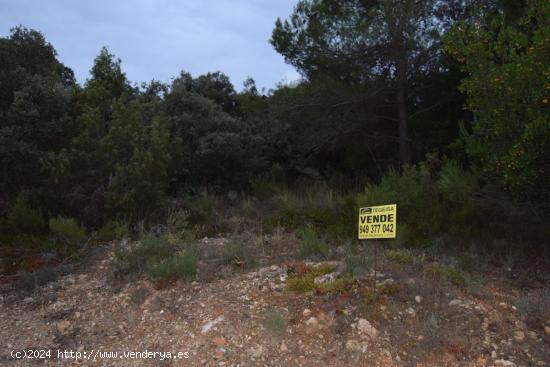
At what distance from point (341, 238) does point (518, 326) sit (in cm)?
366

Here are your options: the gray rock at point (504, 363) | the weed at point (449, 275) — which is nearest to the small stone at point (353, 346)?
the gray rock at point (504, 363)

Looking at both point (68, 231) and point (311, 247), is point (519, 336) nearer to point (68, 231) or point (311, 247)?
point (311, 247)

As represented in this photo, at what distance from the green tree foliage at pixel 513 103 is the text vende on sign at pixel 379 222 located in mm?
2036

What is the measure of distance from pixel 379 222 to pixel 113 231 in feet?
16.9

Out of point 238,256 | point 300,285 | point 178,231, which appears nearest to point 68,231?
point 178,231

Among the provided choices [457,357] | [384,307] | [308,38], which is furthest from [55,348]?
[308,38]

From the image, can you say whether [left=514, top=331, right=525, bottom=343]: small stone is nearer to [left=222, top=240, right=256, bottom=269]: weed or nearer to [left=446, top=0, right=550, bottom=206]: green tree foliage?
[left=446, top=0, right=550, bottom=206]: green tree foliage

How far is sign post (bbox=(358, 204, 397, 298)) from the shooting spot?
17.9 ft

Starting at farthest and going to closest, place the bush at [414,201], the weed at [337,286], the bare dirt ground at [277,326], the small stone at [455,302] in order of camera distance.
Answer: the bush at [414,201], the weed at [337,286], the small stone at [455,302], the bare dirt ground at [277,326]

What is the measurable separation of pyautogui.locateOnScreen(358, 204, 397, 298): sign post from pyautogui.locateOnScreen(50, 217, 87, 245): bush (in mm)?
4933

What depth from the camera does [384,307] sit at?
17.8 ft

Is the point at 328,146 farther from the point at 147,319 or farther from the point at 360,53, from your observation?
the point at 147,319

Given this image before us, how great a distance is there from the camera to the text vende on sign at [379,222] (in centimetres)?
545

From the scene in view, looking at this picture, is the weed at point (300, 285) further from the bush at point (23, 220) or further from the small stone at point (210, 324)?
the bush at point (23, 220)
